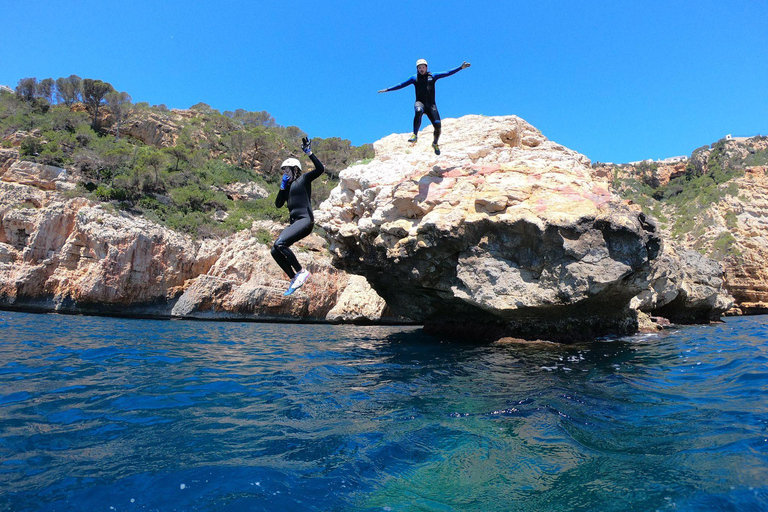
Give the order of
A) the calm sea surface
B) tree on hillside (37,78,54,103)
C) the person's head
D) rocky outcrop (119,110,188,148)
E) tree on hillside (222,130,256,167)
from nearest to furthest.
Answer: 1. the calm sea surface
2. the person's head
3. tree on hillside (37,78,54,103)
4. rocky outcrop (119,110,188,148)
5. tree on hillside (222,130,256,167)

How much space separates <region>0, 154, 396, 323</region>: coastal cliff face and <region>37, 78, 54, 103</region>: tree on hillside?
21.4 metres

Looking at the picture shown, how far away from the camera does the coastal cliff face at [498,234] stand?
7.85 m

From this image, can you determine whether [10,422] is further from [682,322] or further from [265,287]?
[682,322]

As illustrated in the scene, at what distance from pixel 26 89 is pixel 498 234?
45304mm

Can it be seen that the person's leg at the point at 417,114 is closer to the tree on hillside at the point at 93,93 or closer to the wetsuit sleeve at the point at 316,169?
the wetsuit sleeve at the point at 316,169

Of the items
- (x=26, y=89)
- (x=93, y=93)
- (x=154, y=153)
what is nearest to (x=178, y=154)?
(x=154, y=153)

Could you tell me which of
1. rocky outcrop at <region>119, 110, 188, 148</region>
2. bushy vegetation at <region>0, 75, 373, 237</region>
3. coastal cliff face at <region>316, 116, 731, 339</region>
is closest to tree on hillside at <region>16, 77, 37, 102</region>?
bushy vegetation at <region>0, 75, 373, 237</region>

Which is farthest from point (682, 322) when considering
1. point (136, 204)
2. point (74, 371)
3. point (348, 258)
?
point (136, 204)

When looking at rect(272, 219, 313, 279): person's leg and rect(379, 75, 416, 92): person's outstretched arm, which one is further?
rect(379, 75, 416, 92): person's outstretched arm

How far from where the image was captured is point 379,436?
351 centimetres

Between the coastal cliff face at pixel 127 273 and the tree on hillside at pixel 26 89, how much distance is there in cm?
1940

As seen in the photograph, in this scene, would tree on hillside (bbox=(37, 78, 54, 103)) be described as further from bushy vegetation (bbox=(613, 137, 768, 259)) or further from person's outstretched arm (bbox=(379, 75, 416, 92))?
bushy vegetation (bbox=(613, 137, 768, 259))

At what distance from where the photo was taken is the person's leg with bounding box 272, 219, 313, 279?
622 cm

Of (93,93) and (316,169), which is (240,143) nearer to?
(93,93)
